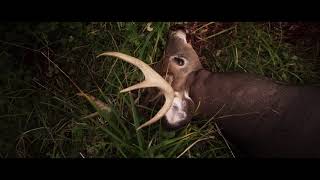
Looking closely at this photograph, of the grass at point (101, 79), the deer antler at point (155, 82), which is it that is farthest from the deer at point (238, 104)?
the grass at point (101, 79)

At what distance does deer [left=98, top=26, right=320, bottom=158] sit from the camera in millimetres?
3646

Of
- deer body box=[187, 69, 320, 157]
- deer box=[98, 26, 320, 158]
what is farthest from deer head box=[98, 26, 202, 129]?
deer body box=[187, 69, 320, 157]

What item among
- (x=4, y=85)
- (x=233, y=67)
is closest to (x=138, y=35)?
(x=233, y=67)

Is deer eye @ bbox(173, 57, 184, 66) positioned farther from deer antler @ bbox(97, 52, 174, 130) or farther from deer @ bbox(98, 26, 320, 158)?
deer antler @ bbox(97, 52, 174, 130)

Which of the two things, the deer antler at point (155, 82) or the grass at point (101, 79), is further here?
the grass at point (101, 79)

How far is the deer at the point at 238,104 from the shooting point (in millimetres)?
3646

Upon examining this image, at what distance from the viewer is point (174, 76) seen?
4.18 m

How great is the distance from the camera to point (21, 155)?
168 inches

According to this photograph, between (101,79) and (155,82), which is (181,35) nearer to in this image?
(155,82)

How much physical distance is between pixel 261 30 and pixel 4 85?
239 centimetres

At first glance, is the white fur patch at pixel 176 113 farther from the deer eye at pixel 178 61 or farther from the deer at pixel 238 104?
the deer eye at pixel 178 61

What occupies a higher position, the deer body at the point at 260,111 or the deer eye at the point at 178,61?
the deer eye at the point at 178,61

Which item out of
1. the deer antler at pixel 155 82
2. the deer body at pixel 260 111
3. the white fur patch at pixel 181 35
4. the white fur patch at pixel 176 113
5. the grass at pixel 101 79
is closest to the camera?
the deer body at pixel 260 111

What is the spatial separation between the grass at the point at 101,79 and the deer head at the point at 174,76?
20cm
